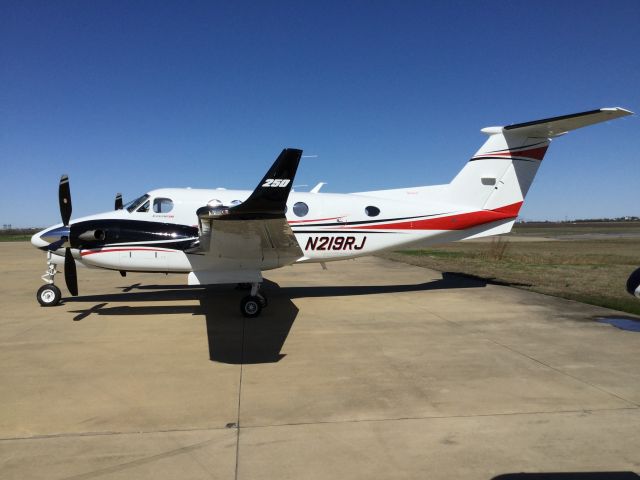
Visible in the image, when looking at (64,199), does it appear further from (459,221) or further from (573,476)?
(573,476)

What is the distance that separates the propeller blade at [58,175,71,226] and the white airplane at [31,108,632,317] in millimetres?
23

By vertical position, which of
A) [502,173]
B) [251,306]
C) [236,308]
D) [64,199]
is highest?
[502,173]

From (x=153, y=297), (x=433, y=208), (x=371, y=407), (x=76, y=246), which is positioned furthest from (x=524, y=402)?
(x=153, y=297)

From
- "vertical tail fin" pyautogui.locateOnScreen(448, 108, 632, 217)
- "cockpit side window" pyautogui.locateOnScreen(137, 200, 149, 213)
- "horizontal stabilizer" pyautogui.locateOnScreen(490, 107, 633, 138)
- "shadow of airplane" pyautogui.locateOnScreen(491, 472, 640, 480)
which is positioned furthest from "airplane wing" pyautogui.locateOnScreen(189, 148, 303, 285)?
"horizontal stabilizer" pyautogui.locateOnScreen(490, 107, 633, 138)

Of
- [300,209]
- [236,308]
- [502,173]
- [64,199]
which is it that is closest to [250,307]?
[236,308]

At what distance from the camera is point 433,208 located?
1145 cm

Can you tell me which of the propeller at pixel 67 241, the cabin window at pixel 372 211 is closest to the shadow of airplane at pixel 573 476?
the cabin window at pixel 372 211

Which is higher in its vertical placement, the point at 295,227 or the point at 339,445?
the point at 295,227

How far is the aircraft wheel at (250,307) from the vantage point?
8.73 meters

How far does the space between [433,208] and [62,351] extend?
9.06m

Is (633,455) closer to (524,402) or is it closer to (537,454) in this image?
(537,454)

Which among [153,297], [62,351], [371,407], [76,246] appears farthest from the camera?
[153,297]

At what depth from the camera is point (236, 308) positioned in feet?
32.4

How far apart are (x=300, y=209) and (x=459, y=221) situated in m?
4.43
